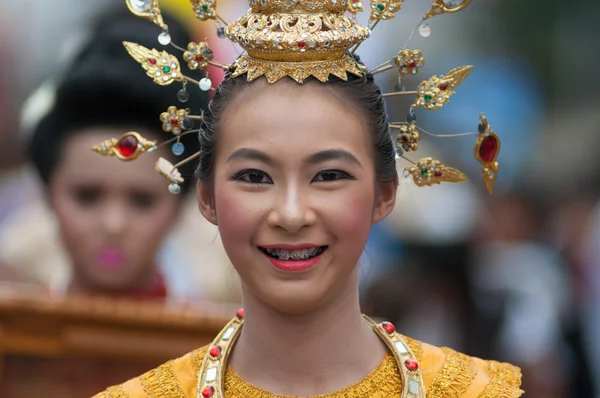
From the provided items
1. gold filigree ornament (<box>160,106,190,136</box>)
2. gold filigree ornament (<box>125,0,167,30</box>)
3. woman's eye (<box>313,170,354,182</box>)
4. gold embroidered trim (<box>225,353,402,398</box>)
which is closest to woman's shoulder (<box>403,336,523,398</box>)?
gold embroidered trim (<box>225,353,402,398</box>)

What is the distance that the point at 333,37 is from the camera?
3986 millimetres

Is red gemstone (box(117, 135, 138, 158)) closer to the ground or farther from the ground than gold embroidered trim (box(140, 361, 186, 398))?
farther from the ground

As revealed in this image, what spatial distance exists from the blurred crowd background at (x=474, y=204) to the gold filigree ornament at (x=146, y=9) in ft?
8.52

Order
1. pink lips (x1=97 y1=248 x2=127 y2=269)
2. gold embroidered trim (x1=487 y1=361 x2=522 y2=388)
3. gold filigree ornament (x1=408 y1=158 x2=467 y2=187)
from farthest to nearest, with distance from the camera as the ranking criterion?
pink lips (x1=97 y1=248 x2=127 y2=269), gold embroidered trim (x1=487 y1=361 x2=522 y2=388), gold filigree ornament (x1=408 y1=158 x2=467 y2=187)

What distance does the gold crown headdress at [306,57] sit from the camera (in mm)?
3990

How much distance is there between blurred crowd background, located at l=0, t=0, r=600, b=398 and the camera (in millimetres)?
7547

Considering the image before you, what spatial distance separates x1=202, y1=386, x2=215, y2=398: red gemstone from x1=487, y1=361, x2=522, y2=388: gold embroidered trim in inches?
33.5

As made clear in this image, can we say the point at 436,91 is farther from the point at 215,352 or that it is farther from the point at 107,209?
the point at 107,209

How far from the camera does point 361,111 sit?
404 cm

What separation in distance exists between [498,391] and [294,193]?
0.90 meters

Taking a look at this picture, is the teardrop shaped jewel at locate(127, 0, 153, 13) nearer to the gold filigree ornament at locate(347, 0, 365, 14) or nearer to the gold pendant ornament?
the gold filigree ornament at locate(347, 0, 365, 14)

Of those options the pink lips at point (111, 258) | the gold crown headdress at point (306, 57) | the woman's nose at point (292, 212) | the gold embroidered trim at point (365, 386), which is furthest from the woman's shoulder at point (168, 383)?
the pink lips at point (111, 258)

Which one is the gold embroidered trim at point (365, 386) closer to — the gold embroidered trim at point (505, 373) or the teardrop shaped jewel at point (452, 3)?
the gold embroidered trim at point (505, 373)

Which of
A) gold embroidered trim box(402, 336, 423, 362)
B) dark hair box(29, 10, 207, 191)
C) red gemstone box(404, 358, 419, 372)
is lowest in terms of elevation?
gold embroidered trim box(402, 336, 423, 362)
